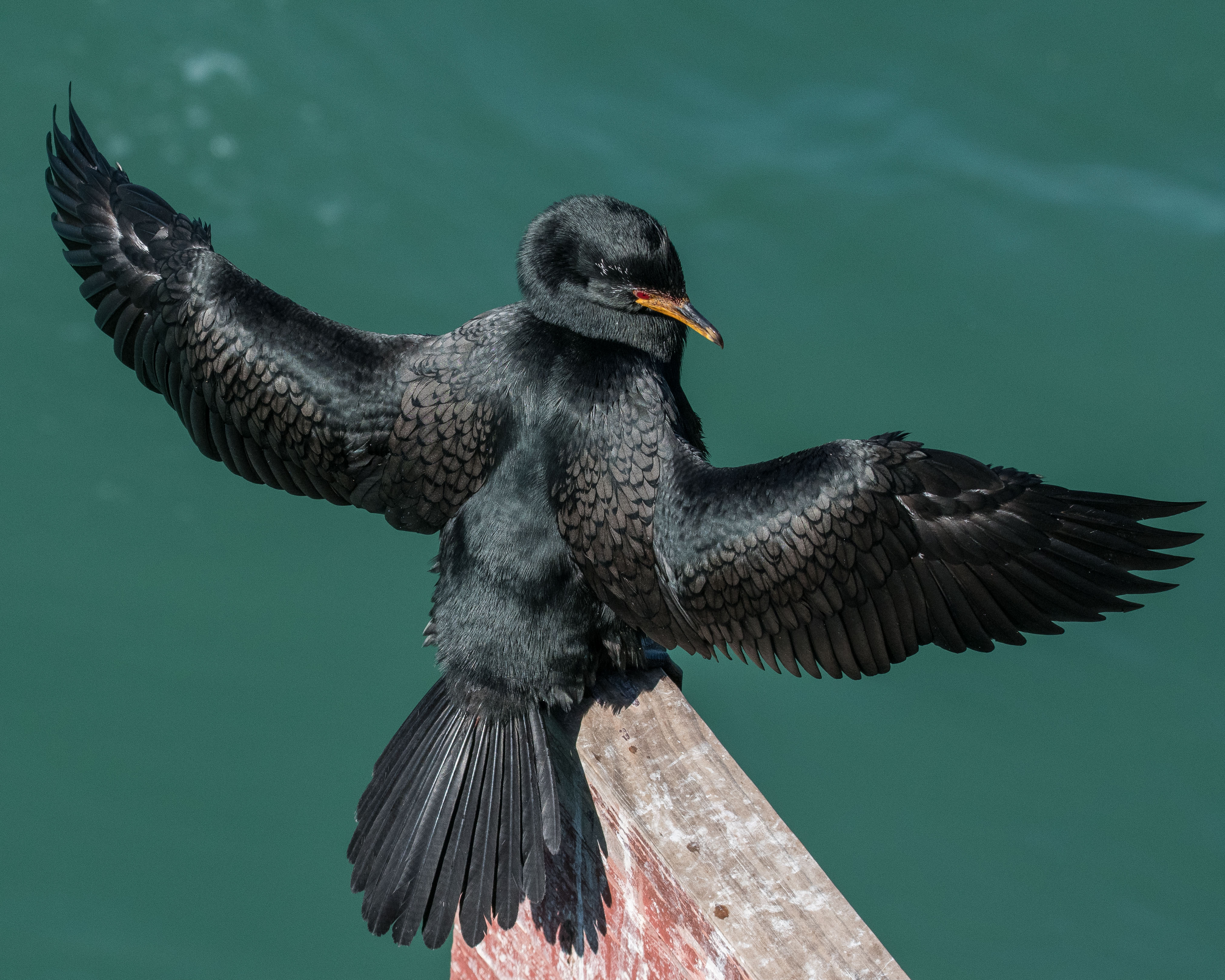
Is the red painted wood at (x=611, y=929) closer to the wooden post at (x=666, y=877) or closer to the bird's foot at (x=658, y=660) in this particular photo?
the wooden post at (x=666, y=877)

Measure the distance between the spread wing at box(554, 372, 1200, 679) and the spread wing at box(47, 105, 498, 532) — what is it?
1.37 ft

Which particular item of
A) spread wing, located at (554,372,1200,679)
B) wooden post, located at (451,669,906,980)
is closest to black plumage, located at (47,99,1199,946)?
spread wing, located at (554,372,1200,679)

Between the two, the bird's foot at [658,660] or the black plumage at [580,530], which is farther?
the bird's foot at [658,660]

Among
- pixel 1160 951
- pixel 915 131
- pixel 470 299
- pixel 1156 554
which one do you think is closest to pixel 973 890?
pixel 1160 951

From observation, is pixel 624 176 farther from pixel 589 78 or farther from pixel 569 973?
pixel 569 973

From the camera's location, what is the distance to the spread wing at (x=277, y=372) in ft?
13.6

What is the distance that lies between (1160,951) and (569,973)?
4.23 m

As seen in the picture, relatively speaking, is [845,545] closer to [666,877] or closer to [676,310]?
[676,310]

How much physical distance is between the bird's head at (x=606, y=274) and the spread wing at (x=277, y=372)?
9.4 inches

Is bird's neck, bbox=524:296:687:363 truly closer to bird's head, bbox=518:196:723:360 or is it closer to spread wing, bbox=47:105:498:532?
bird's head, bbox=518:196:723:360

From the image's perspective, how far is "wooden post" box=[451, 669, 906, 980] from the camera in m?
3.29

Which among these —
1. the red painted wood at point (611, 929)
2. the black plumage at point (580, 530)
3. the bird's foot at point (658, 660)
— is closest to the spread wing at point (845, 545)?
the black plumage at point (580, 530)

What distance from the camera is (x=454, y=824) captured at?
13.1 ft

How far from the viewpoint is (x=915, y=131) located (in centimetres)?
995
